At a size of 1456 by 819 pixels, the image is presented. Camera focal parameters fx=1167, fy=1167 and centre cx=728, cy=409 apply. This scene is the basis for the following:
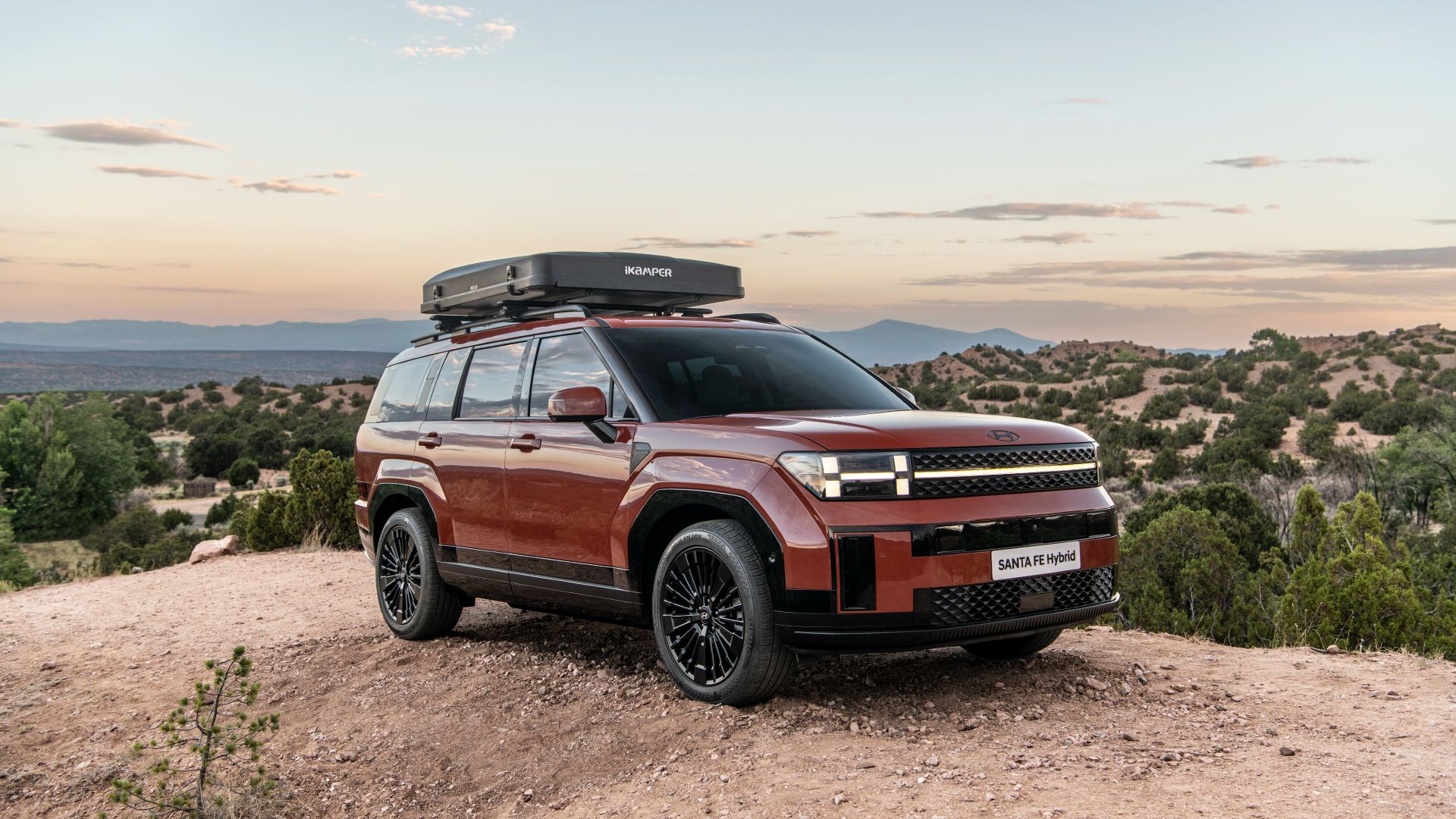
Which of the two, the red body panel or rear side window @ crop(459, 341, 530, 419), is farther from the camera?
rear side window @ crop(459, 341, 530, 419)

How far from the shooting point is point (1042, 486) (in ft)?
18.3

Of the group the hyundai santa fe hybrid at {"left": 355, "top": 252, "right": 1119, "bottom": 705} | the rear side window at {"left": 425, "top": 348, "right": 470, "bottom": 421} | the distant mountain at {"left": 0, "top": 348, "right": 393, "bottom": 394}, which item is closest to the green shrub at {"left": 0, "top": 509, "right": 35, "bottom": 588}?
the rear side window at {"left": 425, "top": 348, "right": 470, "bottom": 421}

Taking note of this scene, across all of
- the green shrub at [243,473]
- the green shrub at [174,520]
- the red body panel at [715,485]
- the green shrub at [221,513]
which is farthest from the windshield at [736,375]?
the green shrub at [243,473]

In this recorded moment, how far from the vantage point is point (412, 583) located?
313 inches

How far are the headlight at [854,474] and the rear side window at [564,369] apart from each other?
156cm

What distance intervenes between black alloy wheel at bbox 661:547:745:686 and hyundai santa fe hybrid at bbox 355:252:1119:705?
11mm

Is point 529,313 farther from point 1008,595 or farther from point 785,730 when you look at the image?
point 1008,595

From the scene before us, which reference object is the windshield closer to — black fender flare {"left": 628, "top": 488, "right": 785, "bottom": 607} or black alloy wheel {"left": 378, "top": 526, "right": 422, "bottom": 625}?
black fender flare {"left": 628, "top": 488, "right": 785, "bottom": 607}

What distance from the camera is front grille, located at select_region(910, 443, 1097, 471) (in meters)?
5.20

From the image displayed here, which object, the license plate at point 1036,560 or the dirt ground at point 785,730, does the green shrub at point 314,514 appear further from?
the license plate at point 1036,560

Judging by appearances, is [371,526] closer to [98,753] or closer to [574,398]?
[98,753]

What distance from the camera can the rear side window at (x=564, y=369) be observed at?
6383mm

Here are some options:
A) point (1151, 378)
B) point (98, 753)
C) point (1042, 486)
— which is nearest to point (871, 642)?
point (1042, 486)

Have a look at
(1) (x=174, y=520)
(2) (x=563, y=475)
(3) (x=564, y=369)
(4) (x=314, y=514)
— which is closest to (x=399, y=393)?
(3) (x=564, y=369)
